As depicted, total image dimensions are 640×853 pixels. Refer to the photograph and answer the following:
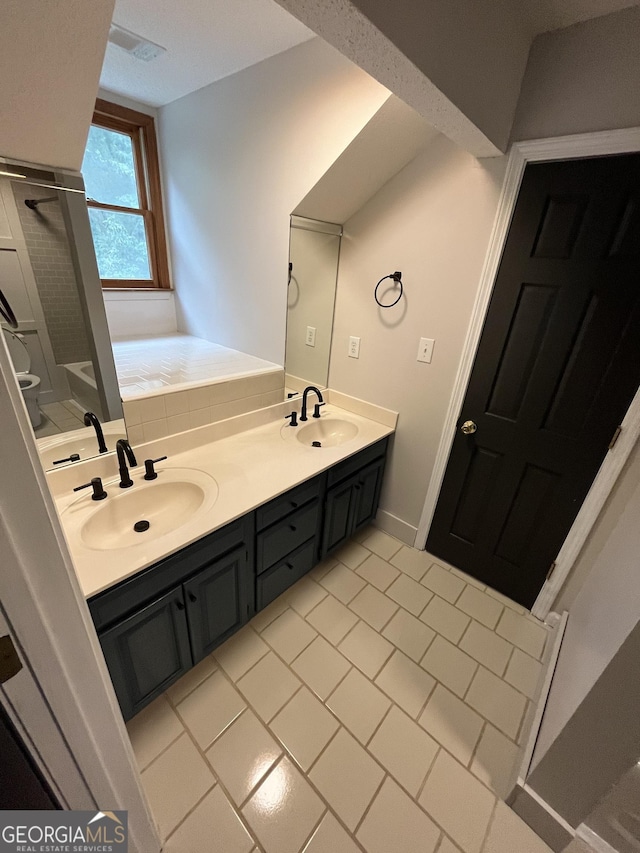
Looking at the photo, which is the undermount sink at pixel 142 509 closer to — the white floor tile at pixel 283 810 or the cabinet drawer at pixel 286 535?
the cabinet drawer at pixel 286 535

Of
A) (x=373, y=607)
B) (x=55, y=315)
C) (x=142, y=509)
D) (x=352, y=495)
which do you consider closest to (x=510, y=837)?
(x=373, y=607)

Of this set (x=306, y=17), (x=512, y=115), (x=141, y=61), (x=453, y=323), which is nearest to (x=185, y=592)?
(x=306, y=17)

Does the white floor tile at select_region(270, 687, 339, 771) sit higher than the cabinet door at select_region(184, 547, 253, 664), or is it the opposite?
the cabinet door at select_region(184, 547, 253, 664)

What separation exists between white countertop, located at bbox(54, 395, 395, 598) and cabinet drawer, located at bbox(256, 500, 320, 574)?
200 mm

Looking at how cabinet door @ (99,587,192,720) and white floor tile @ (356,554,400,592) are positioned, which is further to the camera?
white floor tile @ (356,554,400,592)

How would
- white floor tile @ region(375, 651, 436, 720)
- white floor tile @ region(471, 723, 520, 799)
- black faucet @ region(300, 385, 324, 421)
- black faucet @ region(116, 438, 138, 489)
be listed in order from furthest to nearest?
black faucet @ region(300, 385, 324, 421), white floor tile @ region(375, 651, 436, 720), black faucet @ region(116, 438, 138, 489), white floor tile @ region(471, 723, 520, 799)

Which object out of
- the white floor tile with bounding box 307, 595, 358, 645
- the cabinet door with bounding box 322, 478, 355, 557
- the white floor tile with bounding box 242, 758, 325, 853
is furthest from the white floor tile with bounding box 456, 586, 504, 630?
the white floor tile with bounding box 242, 758, 325, 853

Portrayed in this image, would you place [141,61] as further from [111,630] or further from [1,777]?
[1,777]

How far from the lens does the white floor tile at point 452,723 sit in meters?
1.28

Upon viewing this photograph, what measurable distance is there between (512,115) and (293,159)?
93 centimetres

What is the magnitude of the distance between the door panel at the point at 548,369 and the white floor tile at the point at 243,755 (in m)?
1.36

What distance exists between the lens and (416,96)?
92 cm

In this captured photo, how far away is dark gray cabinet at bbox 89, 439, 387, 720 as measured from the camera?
1052mm

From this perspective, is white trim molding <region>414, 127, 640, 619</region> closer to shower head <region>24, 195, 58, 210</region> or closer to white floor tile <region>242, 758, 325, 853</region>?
white floor tile <region>242, 758, 325, 853</region>
